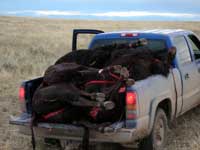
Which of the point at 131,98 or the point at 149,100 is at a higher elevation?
the point at 131,98

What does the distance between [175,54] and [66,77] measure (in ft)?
5.88

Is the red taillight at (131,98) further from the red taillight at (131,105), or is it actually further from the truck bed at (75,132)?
the truck bed at (75,132)

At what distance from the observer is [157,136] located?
6.32 metres

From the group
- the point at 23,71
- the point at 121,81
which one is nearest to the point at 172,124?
the point at 121,81

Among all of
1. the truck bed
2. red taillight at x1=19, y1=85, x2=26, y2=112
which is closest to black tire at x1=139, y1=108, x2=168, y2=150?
the truck bed

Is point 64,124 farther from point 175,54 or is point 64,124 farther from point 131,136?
point 175,54

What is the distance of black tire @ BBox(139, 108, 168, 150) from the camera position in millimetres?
6023

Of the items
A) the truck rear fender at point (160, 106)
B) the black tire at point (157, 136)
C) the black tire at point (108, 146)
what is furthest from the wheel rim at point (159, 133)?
the black tire at point (108, 146)

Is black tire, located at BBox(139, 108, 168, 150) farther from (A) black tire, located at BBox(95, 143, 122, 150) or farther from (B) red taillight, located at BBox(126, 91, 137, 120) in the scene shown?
(B) red taillight, located at BBox(126, 91, 137, 120)

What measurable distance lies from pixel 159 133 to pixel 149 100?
0.75 metres

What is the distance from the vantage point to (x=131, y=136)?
17.7 ft

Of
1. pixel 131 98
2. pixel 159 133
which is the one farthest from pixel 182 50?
pixel 131 98

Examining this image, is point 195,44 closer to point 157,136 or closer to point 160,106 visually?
point 160,106

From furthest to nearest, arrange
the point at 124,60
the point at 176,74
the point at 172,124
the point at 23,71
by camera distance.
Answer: the point at 23,71 → the point at 172,124 → the point at 176,74 → the point at 124,60
